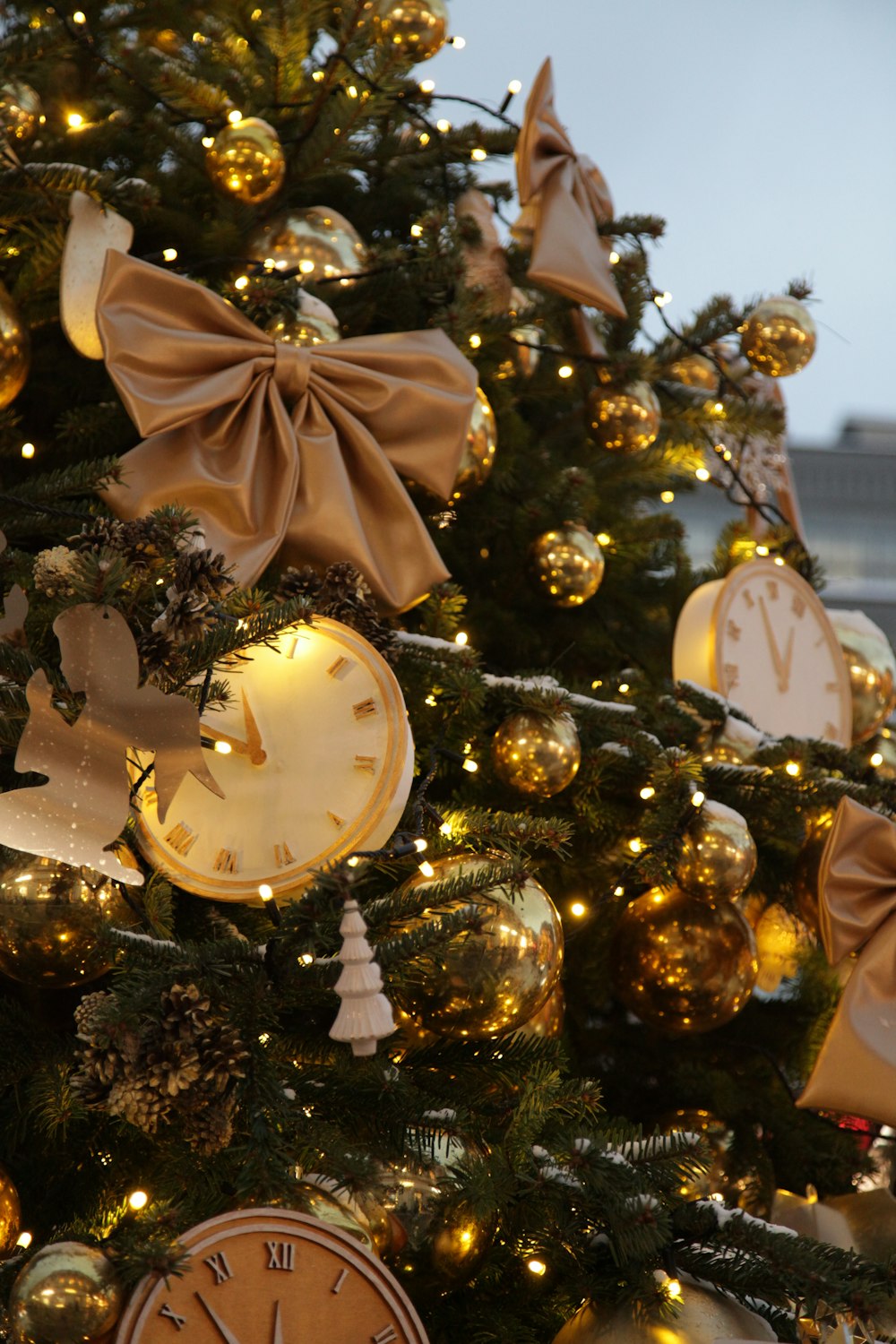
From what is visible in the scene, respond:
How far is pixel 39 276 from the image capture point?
1390 mm

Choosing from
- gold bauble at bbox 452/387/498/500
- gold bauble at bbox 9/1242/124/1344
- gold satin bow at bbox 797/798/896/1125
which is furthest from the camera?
gold bauble at bbox 452/387/498/500

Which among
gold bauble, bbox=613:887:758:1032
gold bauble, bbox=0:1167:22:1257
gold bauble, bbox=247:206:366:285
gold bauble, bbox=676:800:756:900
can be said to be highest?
gold bauble, bbox=247:206:366:285

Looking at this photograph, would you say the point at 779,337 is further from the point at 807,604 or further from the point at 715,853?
the point at 715,853

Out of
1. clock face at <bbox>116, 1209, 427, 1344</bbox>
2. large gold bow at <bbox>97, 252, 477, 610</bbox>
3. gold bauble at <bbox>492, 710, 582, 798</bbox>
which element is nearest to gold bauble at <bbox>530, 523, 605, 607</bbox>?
large gold bow at <bbox>97, 252, 477, 610</bbox>

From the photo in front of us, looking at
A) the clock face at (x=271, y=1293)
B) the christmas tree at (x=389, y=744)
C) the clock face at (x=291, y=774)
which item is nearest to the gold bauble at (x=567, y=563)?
the christmas tree at (x=389, y=744)

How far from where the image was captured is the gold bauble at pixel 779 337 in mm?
1684

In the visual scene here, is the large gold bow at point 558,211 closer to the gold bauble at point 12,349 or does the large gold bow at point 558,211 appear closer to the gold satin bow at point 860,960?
the gold bauble at point 12,349

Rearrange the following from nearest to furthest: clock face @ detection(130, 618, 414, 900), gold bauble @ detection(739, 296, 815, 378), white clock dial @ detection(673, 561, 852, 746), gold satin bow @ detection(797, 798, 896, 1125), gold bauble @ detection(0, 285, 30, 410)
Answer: clock face @ detection(130, 618, 414, 900) < gold satin bow @ detection(797, 798, 896, 1125) < gold bauble @ detection(0, 285, 30, 410) < white clock dial @ detection(673, 561, 852, 746) < gold bauble @ detection(739, 296, 815, 378)

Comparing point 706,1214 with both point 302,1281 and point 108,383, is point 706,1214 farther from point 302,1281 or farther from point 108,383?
point 108,383

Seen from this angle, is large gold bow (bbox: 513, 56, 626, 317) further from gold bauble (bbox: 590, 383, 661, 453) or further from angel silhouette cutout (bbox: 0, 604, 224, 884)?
angel silhouette cutout (bbox: 0, 604, 224, 884)

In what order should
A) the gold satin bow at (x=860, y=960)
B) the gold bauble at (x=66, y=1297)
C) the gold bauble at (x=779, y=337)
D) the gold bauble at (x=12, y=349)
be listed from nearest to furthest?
the gold bauble at (x=66, y=1297) → the gold satin bow at (x=860, y=960) → the gold bauble at (x=12, y=349) → the gold bauble at (x=779, y=337)

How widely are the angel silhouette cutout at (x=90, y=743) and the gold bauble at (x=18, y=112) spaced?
0.76 metres

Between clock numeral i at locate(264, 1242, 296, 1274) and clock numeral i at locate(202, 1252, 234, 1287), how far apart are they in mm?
25

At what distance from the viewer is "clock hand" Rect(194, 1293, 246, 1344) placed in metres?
0.74
